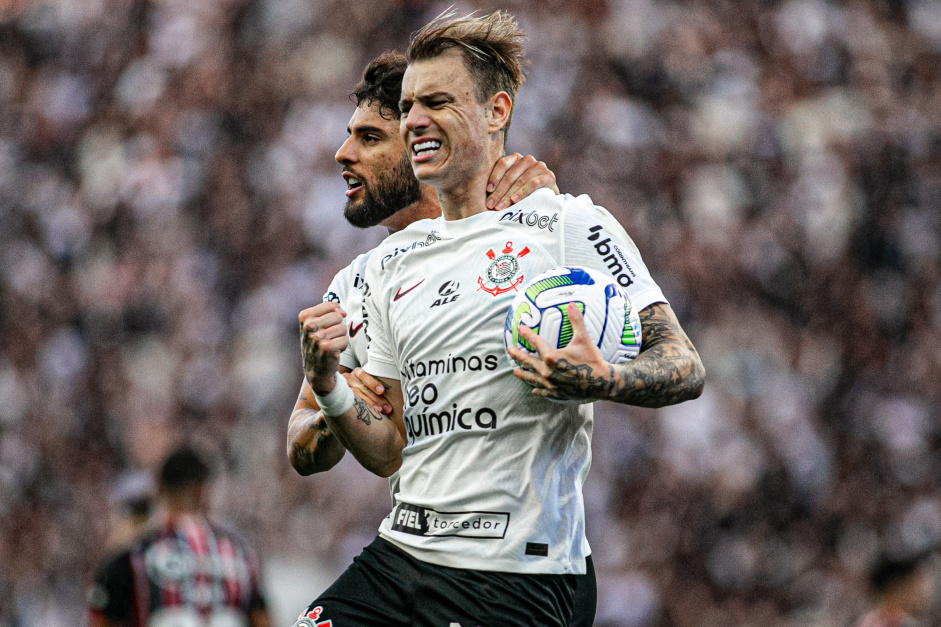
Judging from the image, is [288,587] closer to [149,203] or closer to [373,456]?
[149,203]

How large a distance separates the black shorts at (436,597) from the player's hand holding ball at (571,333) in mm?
616

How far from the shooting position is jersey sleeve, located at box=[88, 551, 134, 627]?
619 centimetres

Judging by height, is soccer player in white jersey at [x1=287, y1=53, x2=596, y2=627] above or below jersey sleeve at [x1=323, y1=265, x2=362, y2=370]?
above

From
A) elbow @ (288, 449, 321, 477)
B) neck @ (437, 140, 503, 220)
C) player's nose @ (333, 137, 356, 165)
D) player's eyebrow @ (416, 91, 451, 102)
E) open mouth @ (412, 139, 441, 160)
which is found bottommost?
elbow @ (288, 449, 321, 477)

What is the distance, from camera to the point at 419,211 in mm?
4629

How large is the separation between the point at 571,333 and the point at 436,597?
90 centimetres

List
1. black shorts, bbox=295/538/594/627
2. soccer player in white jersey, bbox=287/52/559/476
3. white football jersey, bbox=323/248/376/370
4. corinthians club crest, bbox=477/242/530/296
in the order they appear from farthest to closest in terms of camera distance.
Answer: soccer player in white jersey, bbox=287/52/559/476 < white football jersey, bbox=323/248/376/370 < corinthians club crest, bbox=477/242/530/296 < black shorts, bbox=295/538/594/627

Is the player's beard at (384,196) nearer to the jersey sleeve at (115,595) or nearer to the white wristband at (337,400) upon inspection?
the white wristband at (337,400)

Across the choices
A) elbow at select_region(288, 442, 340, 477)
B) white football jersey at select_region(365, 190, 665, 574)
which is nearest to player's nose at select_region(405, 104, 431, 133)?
white football jersey at select_region(365, 190, 665, 574)

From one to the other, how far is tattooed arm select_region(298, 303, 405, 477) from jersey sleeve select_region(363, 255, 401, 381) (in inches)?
1.8

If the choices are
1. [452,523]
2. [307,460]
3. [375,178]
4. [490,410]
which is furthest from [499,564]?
[375,178]

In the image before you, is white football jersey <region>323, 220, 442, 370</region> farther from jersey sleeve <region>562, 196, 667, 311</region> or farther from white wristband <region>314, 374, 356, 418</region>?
jersey sleeve <region>562, 196, 667, 311</region>

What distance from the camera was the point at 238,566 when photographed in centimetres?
641

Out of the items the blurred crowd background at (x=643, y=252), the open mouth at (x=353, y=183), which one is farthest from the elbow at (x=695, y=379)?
the blurred crowd background at (x=643, y=252)
